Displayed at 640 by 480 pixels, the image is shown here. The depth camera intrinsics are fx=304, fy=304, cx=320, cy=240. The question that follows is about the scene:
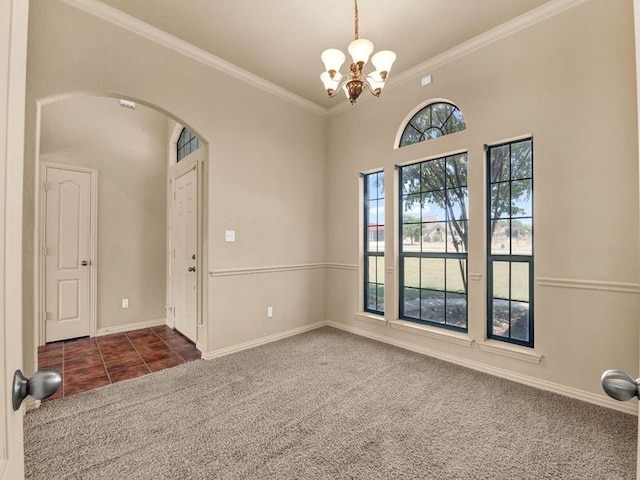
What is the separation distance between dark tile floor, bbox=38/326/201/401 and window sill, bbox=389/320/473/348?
2347 millimetres

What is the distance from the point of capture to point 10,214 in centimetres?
56

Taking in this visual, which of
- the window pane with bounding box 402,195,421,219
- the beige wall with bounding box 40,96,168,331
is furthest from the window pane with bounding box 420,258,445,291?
the beige wall with bounding box 40,96,168,331

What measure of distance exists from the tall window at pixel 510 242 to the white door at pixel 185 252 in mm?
3255

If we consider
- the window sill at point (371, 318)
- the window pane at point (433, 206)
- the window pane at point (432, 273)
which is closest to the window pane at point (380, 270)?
the window sill at point (371, 318)

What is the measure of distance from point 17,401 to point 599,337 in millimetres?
3328

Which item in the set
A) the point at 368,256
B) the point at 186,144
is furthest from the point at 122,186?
the point at 368,256

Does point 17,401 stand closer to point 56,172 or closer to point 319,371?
point 319,371

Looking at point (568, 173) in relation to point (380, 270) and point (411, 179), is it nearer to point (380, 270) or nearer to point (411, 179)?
point (411, 179)

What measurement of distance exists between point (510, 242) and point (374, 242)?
1.60m

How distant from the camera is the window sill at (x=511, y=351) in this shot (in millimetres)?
2656

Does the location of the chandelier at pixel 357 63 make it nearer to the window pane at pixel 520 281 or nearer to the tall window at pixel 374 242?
the tall window at pixel 374 242

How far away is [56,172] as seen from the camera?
3844 mm

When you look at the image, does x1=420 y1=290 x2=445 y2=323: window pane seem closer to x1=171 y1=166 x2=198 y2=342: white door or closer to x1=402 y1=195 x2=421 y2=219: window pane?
x1=402 y1=195 x2=421 y2=219: window pane

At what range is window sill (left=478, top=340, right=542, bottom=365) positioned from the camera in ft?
8.71
